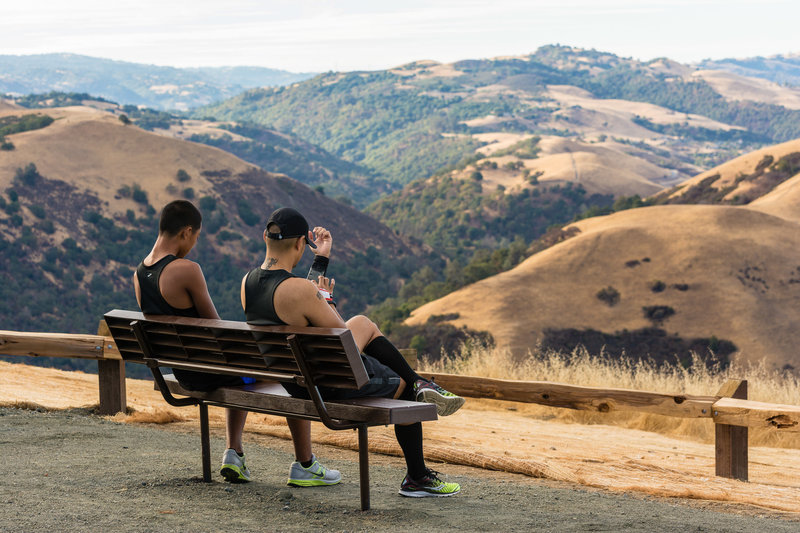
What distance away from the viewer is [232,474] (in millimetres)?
4762

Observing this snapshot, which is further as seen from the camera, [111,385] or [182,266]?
[111,385]

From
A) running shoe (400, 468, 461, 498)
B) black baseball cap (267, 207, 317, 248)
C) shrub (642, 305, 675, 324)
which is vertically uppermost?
black baseball cap (267, 207, 317, 248)

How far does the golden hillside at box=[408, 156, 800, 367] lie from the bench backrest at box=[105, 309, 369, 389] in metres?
26.5

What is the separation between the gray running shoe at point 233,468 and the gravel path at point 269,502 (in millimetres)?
68

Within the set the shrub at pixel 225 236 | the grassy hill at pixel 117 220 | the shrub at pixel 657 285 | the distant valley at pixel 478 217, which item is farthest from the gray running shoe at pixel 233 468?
the shrub at pixel 225 236

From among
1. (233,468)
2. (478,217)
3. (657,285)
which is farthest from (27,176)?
(233,468)

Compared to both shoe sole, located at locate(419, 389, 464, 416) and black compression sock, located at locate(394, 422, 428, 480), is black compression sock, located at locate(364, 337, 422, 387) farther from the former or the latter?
black compression sock, located at locate(394, 422, 428, 480)

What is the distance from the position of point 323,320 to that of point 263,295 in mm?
354

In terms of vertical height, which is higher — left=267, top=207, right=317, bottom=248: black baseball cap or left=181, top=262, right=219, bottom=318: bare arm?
left=267, top=207, right=317, bottom=248: black baseball cap

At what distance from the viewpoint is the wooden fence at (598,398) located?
5.41m

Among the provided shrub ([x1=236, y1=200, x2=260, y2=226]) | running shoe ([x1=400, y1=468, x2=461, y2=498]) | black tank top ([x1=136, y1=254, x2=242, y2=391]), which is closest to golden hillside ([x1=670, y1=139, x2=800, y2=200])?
shrub ([x1=236, y1=200, x2=260, y2=226])

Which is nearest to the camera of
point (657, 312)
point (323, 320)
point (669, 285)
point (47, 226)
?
point (323, 320)

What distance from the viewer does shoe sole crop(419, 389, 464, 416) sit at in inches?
171

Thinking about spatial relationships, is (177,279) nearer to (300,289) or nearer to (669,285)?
(300,289)
